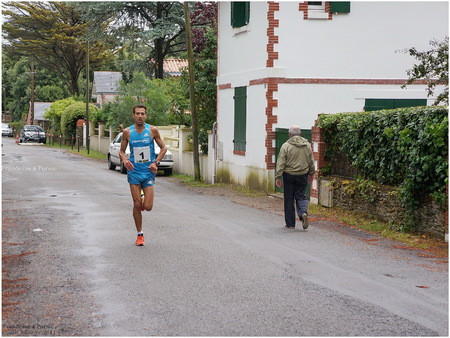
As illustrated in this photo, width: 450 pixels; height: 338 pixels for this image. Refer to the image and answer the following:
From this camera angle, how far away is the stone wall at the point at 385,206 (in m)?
11.9

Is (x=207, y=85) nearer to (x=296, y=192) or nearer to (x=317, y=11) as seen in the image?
(x=317, y=11)

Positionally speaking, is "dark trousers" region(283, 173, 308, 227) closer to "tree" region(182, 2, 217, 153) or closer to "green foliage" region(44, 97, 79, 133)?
"tree" region(182, 2, 217, 153)

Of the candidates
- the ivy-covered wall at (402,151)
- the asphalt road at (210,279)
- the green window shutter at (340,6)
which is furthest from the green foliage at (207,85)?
the asphalt road at (210,279)

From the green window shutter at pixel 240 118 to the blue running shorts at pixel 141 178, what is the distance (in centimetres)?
1203

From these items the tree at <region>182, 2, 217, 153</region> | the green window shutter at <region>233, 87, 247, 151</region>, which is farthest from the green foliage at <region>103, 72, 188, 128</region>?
the green window shutter at <region>233, 87, 247, 151</region>

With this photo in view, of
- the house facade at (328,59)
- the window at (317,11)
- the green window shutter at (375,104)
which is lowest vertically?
the green window shutter at (375,104)

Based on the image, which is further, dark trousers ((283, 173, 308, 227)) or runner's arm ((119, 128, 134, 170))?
dark trousers ((283, 173, 308, 227))

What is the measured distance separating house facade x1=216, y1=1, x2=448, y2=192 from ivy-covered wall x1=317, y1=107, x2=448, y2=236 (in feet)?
14.2

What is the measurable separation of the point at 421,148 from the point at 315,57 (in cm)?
897

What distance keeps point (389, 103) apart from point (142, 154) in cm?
1204

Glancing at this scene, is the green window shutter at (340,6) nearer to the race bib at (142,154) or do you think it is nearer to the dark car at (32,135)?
the race bib at (142,154)

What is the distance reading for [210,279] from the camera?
27.2 feet

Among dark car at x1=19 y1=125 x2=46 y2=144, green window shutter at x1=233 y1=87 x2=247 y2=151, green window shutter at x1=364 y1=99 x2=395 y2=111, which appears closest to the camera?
green window shutter at x1=364 y1=99 x2=395 y2=111

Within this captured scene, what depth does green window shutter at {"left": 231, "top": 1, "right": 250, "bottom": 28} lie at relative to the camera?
867 inches
